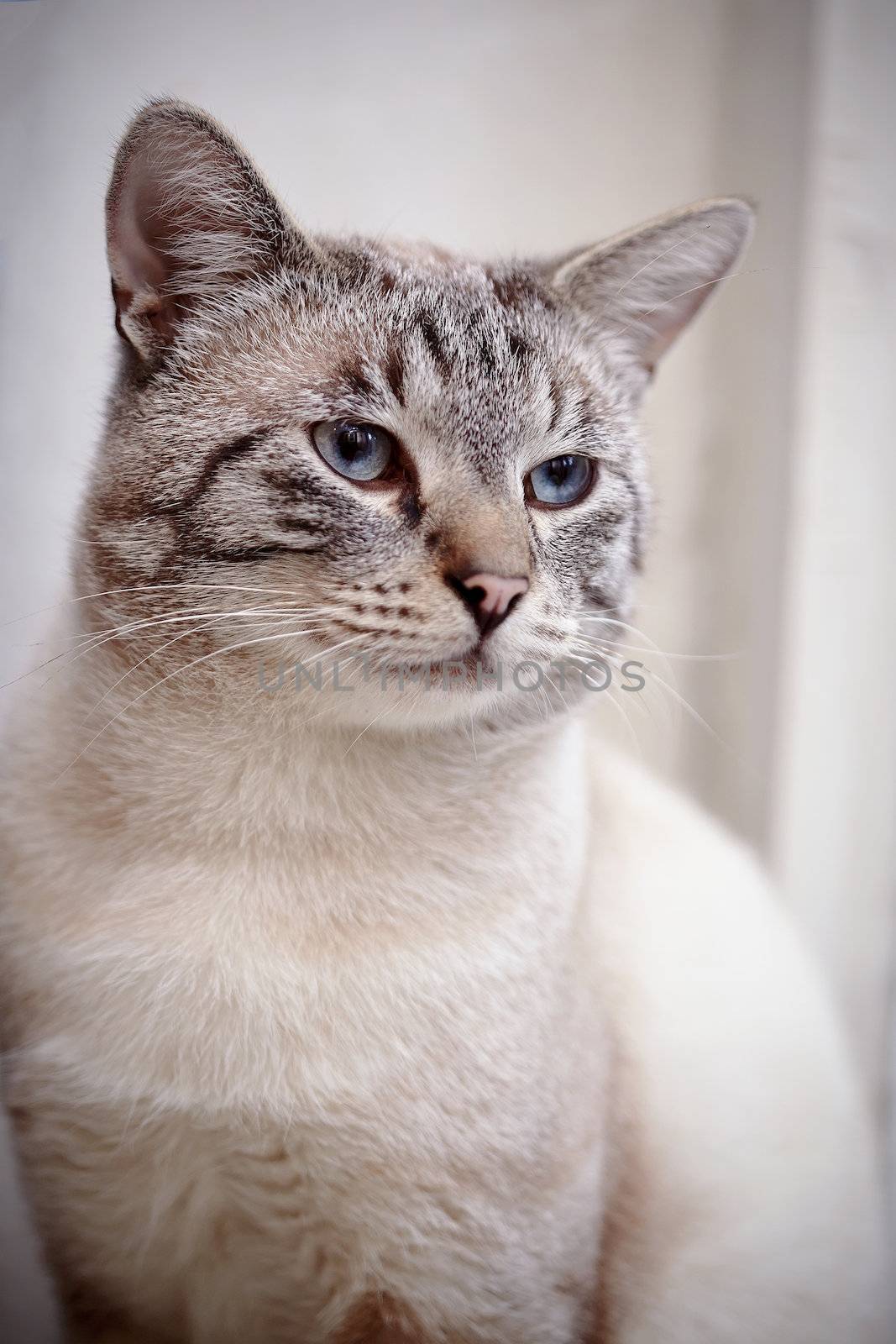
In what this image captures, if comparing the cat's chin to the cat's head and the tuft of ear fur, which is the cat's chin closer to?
the cat's head

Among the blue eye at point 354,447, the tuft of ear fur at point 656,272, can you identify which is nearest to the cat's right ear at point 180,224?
the blue eye at point 354,447

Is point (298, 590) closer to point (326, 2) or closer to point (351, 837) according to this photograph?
point (351, 837)

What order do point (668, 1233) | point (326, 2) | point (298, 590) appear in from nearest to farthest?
point (298, 590) → point (326, 2) → point (668, 1233)

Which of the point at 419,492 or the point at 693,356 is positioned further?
the point at 693,356

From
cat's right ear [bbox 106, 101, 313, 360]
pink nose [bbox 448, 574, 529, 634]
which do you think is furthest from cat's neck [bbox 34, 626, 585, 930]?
cat's right ear [bbox 106, 101, 313, 360]

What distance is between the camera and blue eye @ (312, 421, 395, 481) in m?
0.70

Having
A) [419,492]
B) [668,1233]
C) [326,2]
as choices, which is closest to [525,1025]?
[668,1233]

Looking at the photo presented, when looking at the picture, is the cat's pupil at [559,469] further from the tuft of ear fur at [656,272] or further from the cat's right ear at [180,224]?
the cat's right ear at [180,224]

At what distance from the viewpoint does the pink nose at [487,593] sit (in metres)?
0.65

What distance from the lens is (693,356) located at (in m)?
0.98

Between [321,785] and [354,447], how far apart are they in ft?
0.90

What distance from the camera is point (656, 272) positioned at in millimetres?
826

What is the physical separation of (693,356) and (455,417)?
1.30ft

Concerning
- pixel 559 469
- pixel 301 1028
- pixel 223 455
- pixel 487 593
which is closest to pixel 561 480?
pixel 559 469
